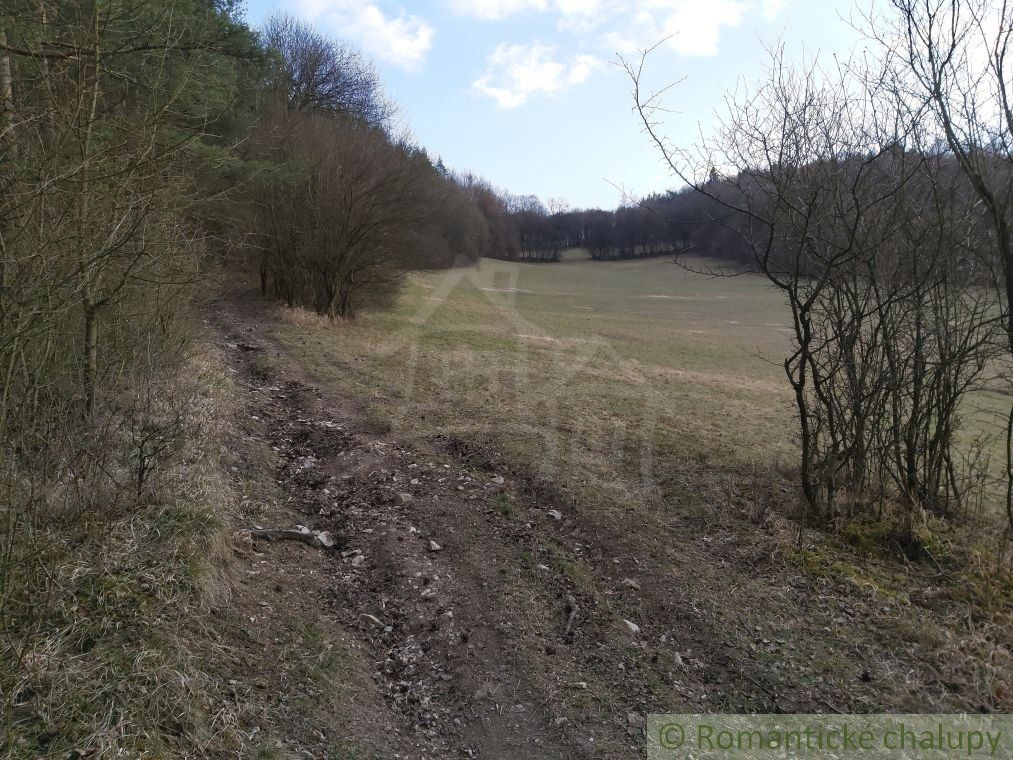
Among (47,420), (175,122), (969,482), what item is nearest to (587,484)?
(969,482)

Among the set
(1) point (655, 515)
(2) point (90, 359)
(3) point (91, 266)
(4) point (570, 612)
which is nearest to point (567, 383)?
(1) point (655, 515)

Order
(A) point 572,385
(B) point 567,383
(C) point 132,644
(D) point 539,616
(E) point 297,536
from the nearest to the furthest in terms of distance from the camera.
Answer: (C) point 132,644 < (D) point 539,616 < (E) point 297,536 < (A) point 572,385 < (B) point 567,383

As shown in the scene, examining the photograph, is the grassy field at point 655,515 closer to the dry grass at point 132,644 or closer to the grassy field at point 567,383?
the grassy field at point 567,383

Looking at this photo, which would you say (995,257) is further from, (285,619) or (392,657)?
(285,619)

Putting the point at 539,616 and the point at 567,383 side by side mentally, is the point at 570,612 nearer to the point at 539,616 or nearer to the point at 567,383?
the point at 539,616

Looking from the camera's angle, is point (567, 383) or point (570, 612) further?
point (567, 383)

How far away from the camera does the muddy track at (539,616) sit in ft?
11.0

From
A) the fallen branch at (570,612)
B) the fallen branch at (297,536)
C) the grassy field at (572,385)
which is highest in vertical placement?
the grassy field at (572,385)

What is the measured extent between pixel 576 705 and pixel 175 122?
7050 mm

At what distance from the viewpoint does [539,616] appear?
4168 millimetres

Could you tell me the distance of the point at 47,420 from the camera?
4.04 metres

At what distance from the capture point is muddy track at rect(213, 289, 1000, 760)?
335 cm

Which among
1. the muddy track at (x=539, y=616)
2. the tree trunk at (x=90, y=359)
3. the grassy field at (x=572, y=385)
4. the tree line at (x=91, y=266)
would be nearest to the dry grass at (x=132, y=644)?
the tree line at (x=91, y=266)

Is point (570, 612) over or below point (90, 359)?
below
